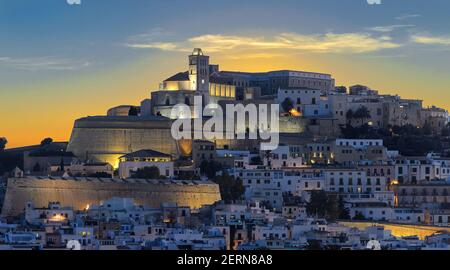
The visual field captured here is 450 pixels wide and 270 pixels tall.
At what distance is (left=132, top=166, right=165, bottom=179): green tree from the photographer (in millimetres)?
32375

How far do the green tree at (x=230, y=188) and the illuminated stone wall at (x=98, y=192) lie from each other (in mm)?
466

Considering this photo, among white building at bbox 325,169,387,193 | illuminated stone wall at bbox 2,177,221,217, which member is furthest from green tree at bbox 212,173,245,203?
white building at bbox 325,169,387,193

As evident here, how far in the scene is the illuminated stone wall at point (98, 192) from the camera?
97.6 ft

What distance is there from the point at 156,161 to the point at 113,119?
435cm

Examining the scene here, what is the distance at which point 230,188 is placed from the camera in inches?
1227

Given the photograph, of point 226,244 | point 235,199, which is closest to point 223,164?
point 235,199

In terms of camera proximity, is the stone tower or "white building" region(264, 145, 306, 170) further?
the stone tower

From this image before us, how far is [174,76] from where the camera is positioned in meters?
44.1

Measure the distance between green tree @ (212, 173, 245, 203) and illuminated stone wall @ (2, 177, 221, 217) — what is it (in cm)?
47

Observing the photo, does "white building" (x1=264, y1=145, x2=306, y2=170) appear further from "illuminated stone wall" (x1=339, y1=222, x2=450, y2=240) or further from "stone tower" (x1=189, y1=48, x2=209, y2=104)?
"stone tower" (x1=189, y1=48, x2=209, y2=104)

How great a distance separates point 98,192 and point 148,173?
2.67 m

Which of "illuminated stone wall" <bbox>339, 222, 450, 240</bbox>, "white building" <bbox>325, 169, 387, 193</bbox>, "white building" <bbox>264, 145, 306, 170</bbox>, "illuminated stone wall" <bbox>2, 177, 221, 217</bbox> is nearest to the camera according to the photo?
"illuminated stone wall" <bbox>339, 222, 450, 240</bbox>

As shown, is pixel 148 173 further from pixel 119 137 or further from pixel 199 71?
pixel 199 71

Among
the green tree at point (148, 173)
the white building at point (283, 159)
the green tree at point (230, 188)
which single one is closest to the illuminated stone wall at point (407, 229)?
the green tree at point (230, 188)
